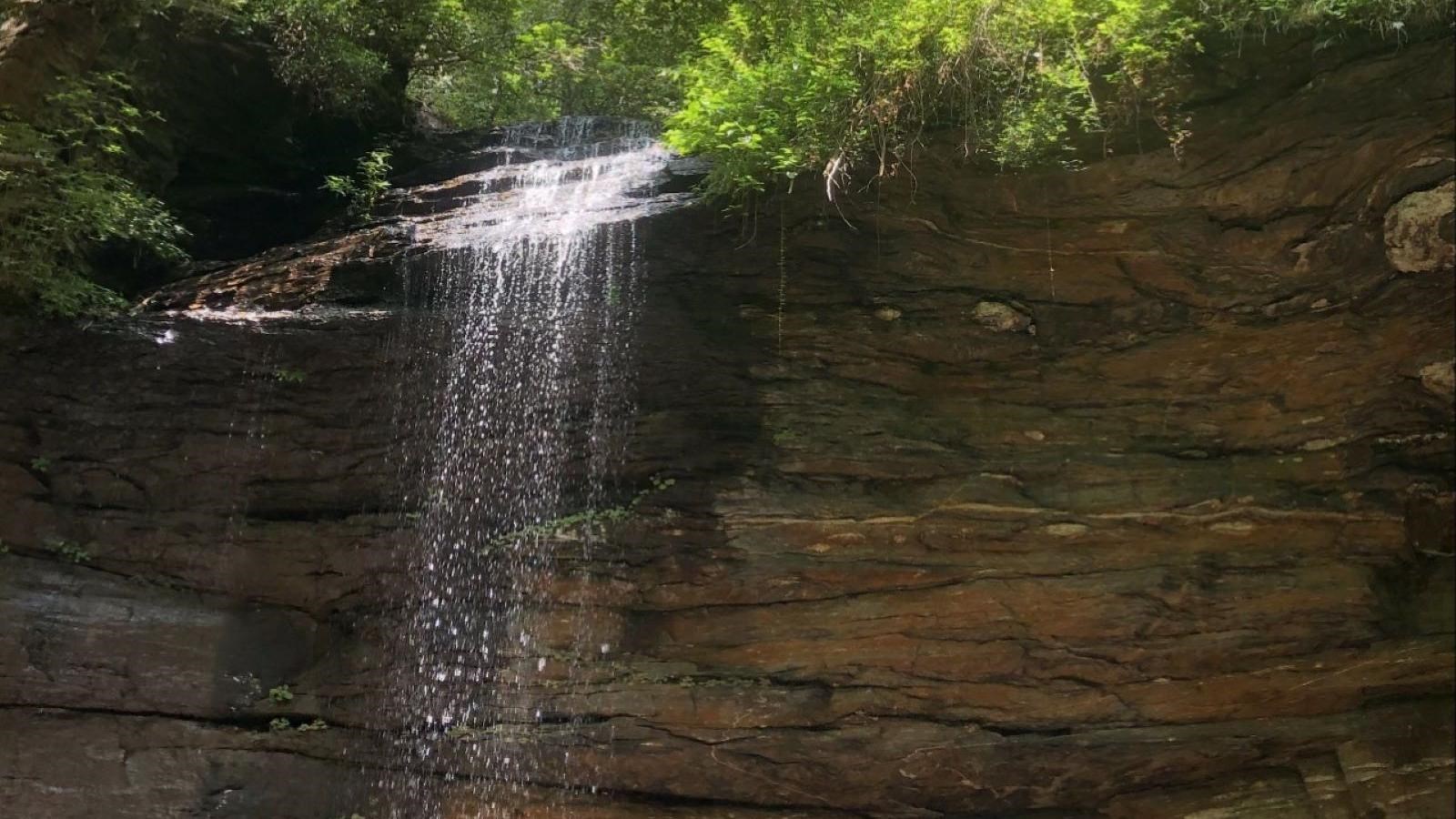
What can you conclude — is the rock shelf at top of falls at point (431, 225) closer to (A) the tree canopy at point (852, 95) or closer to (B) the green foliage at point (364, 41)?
(A) the tree canopy at point (852, 95)

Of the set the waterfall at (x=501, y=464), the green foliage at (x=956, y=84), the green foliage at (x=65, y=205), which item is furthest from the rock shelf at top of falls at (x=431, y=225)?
the green foliage at (x=956, y=84)

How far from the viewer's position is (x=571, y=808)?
221 inches

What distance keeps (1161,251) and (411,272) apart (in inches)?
196

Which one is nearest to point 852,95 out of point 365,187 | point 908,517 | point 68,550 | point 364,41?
point 908,517

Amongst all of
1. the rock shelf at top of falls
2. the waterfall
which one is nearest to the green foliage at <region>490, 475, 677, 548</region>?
the waterfall

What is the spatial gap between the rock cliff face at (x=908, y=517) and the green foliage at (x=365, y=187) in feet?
4.25

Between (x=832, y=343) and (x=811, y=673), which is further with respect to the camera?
(x=832, y=343)

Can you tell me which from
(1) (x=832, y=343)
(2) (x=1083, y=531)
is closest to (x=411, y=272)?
(1) (x=832, y=343)

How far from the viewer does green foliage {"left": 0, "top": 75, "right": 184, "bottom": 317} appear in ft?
20.6

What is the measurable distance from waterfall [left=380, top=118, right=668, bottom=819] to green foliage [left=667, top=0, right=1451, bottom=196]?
3.48ft

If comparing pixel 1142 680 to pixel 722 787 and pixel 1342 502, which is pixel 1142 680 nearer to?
pixel 1342 502

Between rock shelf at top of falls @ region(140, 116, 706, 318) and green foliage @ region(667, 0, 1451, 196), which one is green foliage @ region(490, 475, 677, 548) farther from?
green foliage @ region(667, 0, 1451, 196)

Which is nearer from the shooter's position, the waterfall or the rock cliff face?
the rock cliff face

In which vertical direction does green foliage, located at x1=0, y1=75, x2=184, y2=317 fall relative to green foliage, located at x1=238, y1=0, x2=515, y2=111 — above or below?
below
